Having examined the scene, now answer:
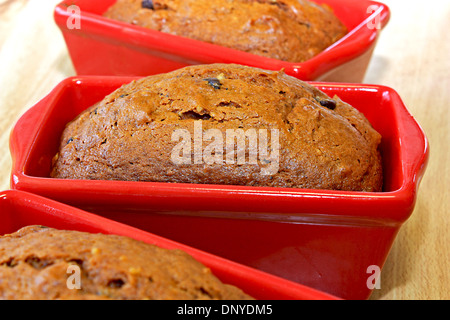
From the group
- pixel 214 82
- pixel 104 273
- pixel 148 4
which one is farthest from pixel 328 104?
pixel 148 4

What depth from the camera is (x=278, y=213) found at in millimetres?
1061

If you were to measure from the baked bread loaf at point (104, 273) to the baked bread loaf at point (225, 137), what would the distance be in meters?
0.32

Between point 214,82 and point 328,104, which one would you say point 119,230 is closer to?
point 214,82

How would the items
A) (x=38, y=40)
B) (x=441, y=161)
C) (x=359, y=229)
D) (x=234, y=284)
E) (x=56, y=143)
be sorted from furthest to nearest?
(x=38, y=40) < (x=441, y=161) < (x=56, y=143) < (x=359, y=229) < (x=234, y=284)

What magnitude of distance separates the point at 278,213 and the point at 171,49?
32.8 inches

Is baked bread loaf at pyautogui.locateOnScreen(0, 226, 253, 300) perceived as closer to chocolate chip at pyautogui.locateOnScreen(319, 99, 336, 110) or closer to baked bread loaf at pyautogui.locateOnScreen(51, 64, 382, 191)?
baked bread loaf at pyautogui.locateOnScreen(51, 64, 382, 191)

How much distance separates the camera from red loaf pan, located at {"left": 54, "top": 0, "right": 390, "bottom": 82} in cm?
159

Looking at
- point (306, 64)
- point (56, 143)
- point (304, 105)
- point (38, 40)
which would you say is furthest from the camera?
point (38, 40)

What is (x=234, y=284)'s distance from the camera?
86 centimetres

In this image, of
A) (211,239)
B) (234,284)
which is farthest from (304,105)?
(234,284)

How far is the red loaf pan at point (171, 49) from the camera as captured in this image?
1594 mm

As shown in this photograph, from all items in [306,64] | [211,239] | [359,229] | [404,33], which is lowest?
[211,239]
